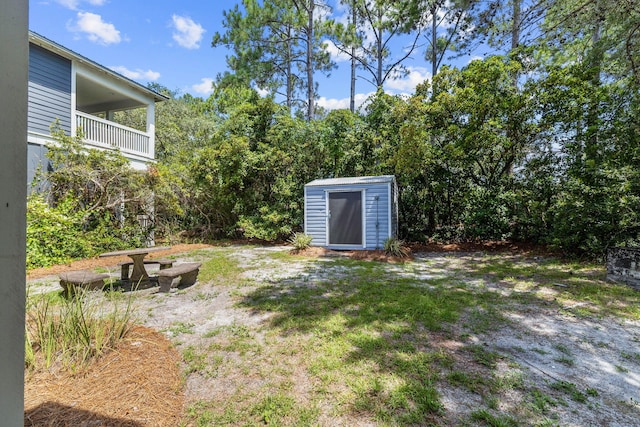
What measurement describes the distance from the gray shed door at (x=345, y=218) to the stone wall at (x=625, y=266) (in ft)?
17.2

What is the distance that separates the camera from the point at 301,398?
2.02 m

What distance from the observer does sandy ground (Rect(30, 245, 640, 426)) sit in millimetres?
1956

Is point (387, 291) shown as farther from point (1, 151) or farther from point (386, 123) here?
point (386, 123)

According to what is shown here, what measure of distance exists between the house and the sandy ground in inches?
160

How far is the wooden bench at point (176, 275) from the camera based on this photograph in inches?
169

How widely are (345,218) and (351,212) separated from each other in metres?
0.27

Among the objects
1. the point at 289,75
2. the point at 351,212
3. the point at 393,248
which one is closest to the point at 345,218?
the point at 351,212

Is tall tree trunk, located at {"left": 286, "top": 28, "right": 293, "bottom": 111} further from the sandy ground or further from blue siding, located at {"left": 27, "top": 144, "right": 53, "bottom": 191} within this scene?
the sandy ground

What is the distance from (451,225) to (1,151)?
10500mm

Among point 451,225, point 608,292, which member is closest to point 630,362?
point 608,292

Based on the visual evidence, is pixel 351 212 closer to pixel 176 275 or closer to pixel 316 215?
pixel 316 215

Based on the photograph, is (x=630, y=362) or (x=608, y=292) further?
(x=608, y=292)

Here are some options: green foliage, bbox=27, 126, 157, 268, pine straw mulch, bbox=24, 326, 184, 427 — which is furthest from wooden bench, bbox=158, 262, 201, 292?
green foliage, bbox=27, 126, 157, 268

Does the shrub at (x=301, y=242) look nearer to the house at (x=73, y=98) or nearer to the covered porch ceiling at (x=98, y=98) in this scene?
the house at (x=73, y=98)
